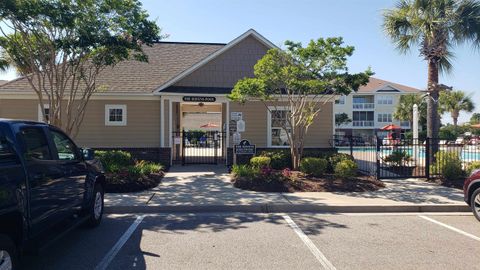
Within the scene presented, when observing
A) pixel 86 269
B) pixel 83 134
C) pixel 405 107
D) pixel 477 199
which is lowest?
pixel 86 269

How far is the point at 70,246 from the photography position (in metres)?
5.74

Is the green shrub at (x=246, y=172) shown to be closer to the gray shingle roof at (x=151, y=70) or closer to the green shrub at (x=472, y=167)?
the gray shingle roof at (x=151, y=70)

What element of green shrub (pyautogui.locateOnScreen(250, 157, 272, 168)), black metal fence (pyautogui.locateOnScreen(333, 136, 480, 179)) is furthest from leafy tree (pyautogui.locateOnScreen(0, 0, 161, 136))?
black metal fence (pyautogui.locateOnScreen(333, 136, 480, 179))

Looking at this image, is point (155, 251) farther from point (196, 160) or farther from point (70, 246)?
point (196, 160)

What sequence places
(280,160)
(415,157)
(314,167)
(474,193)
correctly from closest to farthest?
1. (474,193)
2. (314,167)
3. (415,157)
4. (280,160)

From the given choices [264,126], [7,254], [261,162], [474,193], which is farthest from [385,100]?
[7,254]

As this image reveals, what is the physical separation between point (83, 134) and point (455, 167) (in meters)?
13.9

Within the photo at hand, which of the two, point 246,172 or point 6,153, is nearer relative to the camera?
point 6,153

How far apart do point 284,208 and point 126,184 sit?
4.40m

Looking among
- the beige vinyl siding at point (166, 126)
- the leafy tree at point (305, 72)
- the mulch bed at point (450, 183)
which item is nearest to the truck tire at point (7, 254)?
the leafy tree at point (305, 72)

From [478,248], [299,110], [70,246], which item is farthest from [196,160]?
[478,248]

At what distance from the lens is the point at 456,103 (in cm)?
5088

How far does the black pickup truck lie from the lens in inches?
155

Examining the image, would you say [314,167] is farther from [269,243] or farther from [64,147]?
[64,147]
